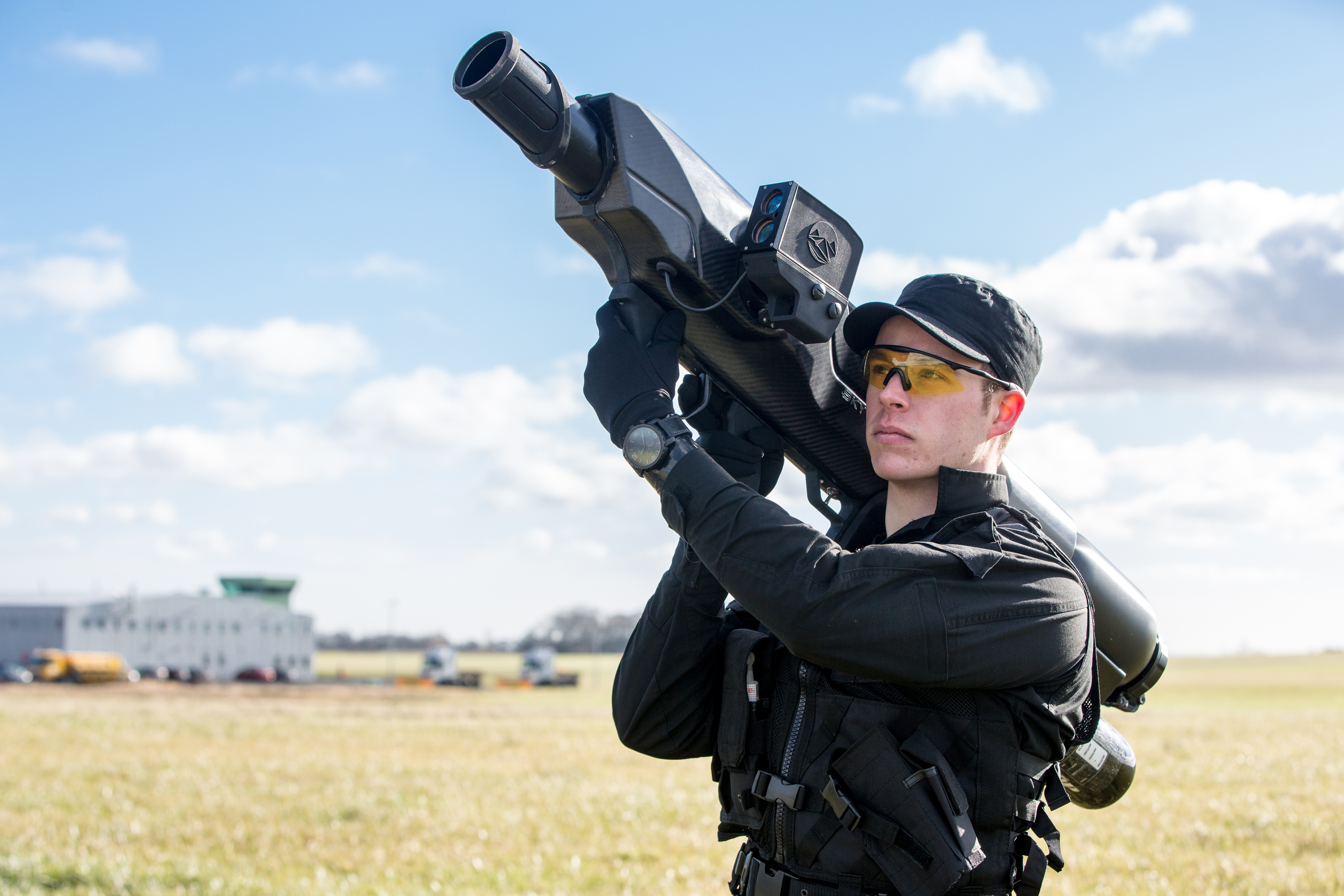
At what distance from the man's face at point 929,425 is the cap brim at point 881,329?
3 centimetres

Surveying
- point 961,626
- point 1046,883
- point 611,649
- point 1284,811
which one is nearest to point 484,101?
point 961,626

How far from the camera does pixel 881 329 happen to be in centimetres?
301

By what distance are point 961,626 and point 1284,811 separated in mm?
8985

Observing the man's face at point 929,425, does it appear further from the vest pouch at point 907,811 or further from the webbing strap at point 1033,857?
the webbing strap at point 1033,857

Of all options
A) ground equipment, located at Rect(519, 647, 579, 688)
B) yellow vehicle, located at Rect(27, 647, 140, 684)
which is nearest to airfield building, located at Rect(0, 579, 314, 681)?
yellow vehicle, located at Rect(27, 647, 140, 684)

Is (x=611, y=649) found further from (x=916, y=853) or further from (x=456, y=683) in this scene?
(x=916, y=853)

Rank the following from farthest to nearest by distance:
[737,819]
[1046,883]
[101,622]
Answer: [101,622]
[1046,883]
[737,819]

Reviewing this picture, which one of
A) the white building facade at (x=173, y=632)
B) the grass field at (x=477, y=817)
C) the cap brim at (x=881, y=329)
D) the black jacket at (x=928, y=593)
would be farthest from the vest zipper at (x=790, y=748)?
the white building facade at (x=173, y=632)

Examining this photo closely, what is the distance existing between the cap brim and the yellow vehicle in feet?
226

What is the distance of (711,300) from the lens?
124 inches

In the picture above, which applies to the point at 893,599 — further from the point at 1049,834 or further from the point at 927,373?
the point at 1049,834

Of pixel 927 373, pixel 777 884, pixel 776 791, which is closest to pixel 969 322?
pixel 927 373

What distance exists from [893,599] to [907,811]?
498 mm

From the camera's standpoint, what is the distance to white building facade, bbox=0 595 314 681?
7725cm
